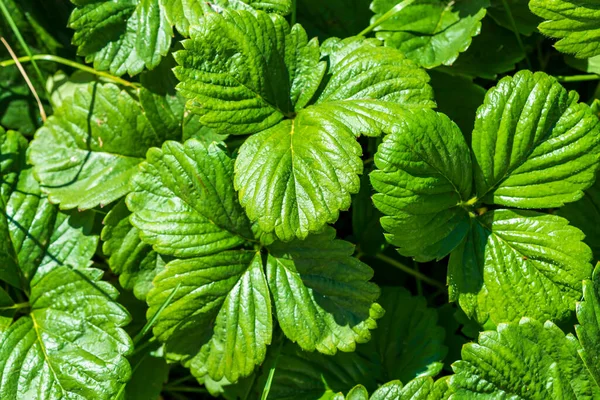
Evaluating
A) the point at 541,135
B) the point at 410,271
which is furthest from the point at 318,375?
the point at 541,135

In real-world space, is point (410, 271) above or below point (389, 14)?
below

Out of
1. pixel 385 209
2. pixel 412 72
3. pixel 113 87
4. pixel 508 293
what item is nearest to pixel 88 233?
pixel 113 87

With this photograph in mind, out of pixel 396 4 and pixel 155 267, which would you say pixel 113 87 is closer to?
pixel 155 267

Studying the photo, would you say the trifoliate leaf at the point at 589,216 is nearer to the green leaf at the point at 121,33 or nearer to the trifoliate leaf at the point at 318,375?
the trifoliate leaf at the point at 318,375

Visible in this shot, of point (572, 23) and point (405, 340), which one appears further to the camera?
point (405, 340)

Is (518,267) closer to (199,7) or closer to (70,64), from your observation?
(199,7)

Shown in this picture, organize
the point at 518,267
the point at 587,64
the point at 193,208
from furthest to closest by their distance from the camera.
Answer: the point at 587,64 → the point at 193,208 → the point at 518,267

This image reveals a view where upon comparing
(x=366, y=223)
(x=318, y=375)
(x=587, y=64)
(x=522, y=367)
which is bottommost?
(x=318, y=375)
